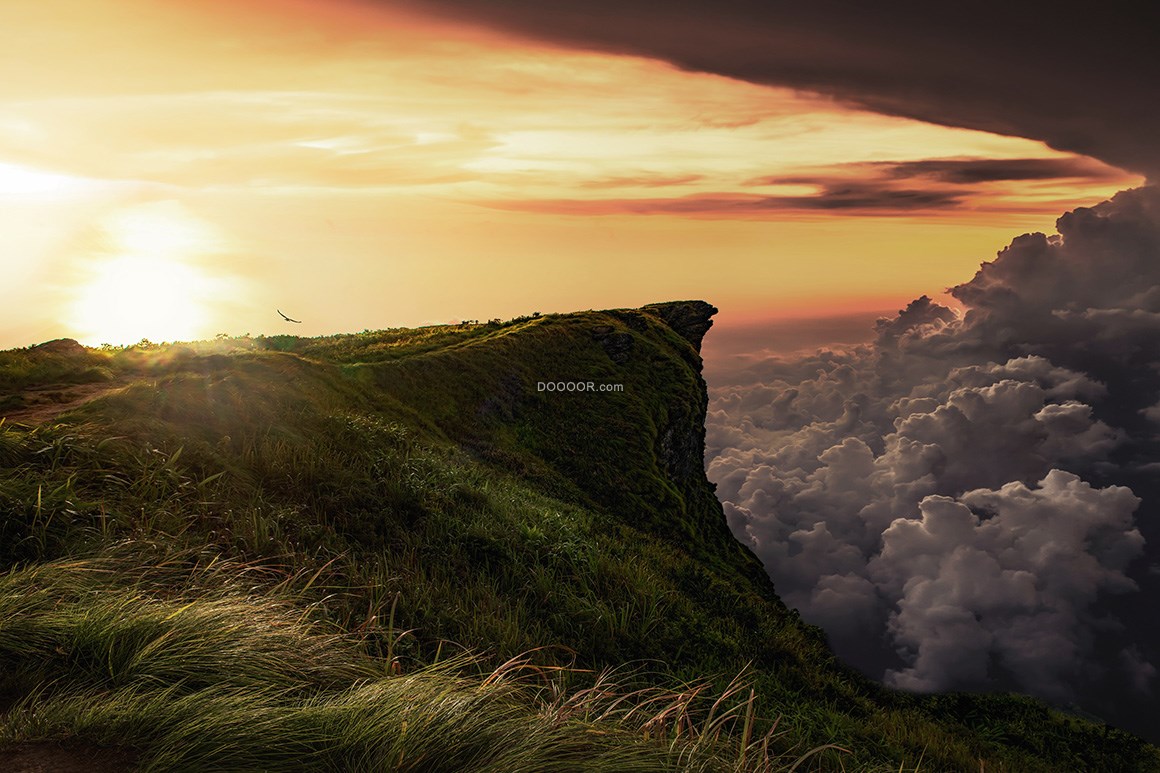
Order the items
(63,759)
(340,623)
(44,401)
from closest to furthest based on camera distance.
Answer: (63,759), (340,623), (44,401)

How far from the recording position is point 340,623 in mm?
5324

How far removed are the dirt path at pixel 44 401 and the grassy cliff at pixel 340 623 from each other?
3.4 inches

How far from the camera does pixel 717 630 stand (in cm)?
843

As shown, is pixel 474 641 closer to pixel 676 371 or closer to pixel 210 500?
pixel 210 500

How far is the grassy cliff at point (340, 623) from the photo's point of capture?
3139mm

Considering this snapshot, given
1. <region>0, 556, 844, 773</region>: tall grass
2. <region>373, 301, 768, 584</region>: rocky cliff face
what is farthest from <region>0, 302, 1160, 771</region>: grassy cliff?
<region>373, 301, 768, 584</region>: rocky cliff face

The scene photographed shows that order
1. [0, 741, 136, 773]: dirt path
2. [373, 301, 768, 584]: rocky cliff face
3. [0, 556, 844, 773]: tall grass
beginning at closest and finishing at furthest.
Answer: [0, 741, 136, 773]: dirt path → [0, 556, 844, 773]: tall grass → [373, 301, 768, 584]: rocky cliff face

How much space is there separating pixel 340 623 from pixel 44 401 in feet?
28.1

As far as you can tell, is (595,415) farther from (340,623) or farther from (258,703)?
(258,703)

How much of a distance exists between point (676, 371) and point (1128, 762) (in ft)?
105

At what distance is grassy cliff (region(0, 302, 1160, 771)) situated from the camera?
3.14m

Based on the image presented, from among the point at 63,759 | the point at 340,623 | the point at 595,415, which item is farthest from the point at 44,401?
the point at 595,415

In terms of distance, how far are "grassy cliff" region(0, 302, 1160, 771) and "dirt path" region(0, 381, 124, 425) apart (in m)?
0.09

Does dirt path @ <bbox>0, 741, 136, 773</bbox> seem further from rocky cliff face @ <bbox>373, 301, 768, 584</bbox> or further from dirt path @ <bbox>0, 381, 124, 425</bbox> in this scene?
rocky cliff face @ <bbox>373, 301, 768, 584</bbox>
